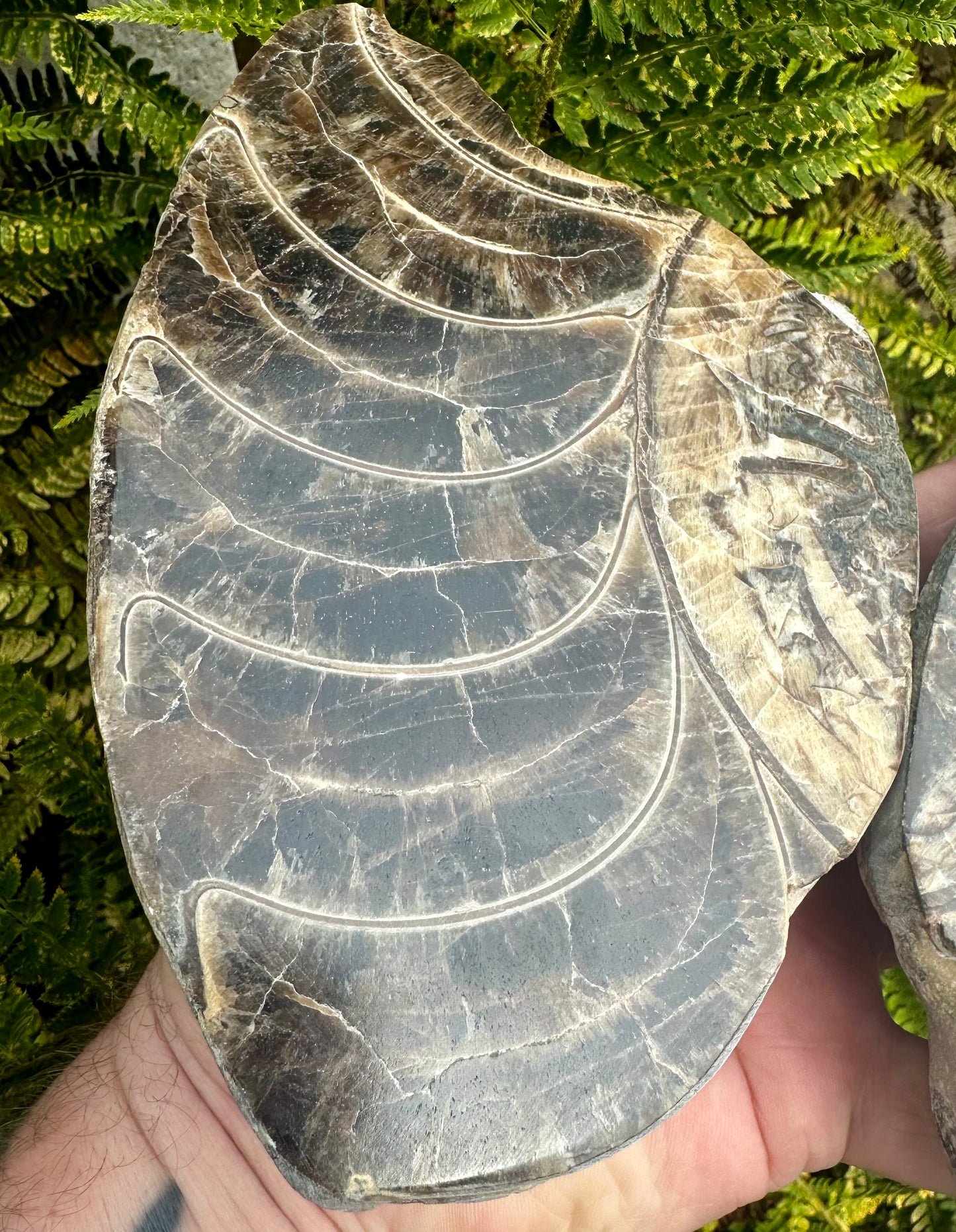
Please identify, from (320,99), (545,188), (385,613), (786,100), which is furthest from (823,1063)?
(320,99)

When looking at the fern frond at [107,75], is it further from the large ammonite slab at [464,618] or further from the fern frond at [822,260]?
the fern frond at [822,260]

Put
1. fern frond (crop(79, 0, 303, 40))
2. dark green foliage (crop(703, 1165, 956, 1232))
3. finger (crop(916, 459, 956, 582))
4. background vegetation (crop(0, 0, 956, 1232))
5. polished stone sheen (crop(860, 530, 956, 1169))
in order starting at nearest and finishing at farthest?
1. polished stone sheen (crop(860, 530, 956, 1169))
2. fern frond (crop(79, 0, 303, 40))
3. background vegetation (crop(0, 0, 956, 1232))
4. finger (crop(916, 459, 956, 582))
5. dark green foliage (crop(703, 1165, 956, 1232))

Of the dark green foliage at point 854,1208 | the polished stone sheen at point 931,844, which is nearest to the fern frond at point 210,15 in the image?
the polished stone sheen at point 931,844

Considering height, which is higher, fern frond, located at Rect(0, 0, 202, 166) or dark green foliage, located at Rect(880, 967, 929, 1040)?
fern frond, located at Rect(0, 0, 202, 166)

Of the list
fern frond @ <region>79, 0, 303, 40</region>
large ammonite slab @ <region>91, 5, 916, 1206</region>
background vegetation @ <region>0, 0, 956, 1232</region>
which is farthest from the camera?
background vegetation @ <region>0, 0, 956, 1232</region>

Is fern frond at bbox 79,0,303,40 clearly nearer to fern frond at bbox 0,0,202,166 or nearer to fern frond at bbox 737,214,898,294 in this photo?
fern frond at bbox 0,0,202,166

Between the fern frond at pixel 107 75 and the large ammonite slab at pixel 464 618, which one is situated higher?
the fern frond at pixel 107 75

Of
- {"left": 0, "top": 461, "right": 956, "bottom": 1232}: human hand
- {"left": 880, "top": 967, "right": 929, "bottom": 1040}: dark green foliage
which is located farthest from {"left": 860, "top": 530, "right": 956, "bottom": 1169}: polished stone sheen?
{"left": 0, "top": 461, "right": 956, "bottom": 1232}: human hand
